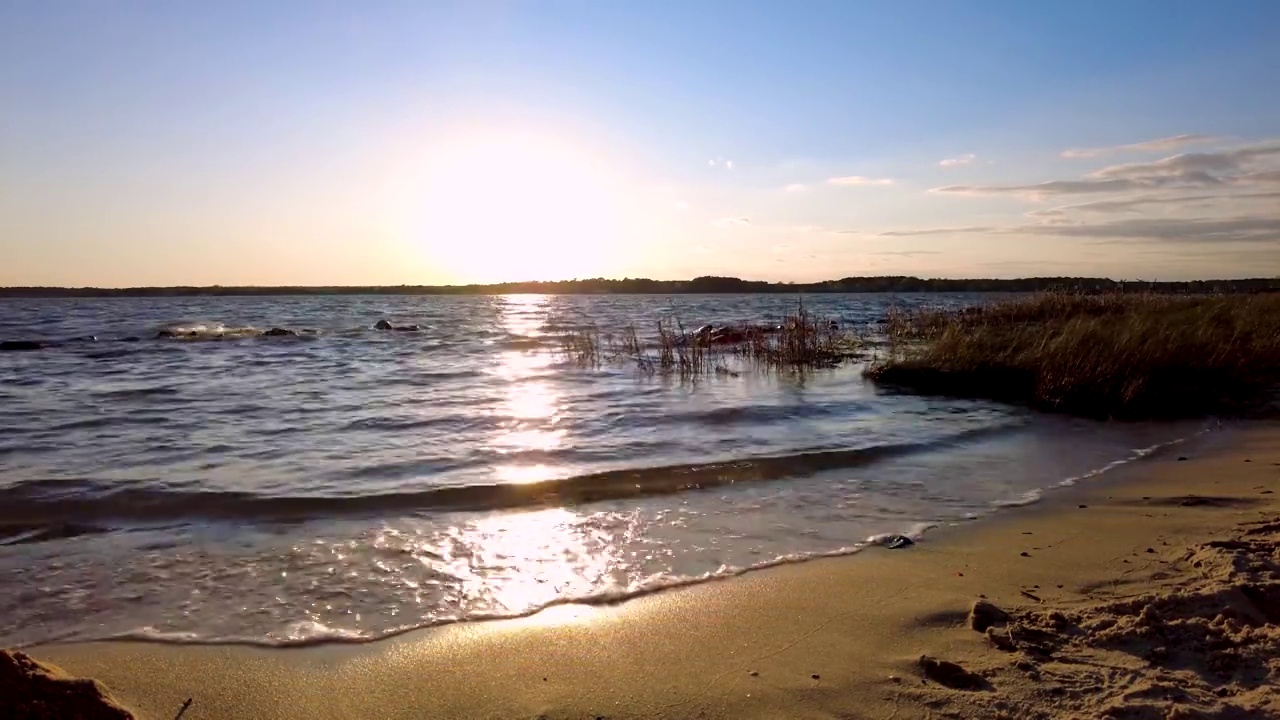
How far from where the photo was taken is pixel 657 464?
810 cm

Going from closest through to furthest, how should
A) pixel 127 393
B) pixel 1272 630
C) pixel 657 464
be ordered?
pixel 1272 630 → pixel 657 464 → pixel 127 393

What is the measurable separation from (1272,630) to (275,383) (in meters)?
14.9

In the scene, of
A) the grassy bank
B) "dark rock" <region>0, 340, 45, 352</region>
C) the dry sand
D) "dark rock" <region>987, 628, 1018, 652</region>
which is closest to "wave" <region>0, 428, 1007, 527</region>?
the dry sand

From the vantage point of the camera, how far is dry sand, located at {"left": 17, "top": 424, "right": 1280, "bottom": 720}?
306 centimetres

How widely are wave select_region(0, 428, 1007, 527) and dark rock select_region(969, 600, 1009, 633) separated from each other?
3542 mm

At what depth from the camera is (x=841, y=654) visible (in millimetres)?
3557

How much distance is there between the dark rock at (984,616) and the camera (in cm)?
372

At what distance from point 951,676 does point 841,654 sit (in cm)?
51

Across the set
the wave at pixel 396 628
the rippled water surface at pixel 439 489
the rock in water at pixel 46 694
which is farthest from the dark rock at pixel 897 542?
the rock in water at pixel 46 694

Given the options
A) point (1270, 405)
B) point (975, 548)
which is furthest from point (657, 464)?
point (1270, 405)

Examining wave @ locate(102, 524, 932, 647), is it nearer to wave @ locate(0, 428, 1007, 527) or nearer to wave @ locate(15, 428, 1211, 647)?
wave @ locate(15, 428, 1211, 647)

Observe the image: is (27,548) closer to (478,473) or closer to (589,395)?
(478,473)

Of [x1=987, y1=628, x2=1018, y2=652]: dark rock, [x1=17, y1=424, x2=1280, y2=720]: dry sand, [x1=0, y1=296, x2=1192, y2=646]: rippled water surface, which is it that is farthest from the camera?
[x1=0, y1=296, x2=1192, y2=646]: rippled water surface

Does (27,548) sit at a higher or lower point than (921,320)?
lower
